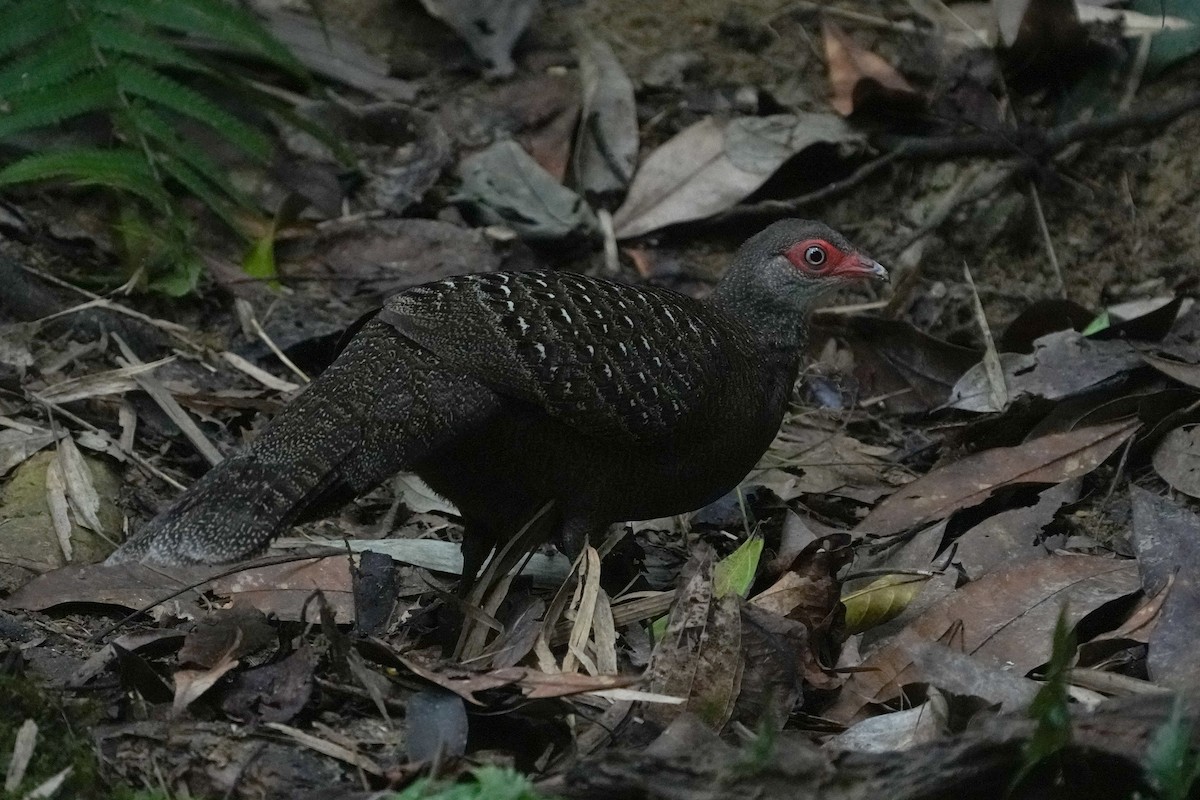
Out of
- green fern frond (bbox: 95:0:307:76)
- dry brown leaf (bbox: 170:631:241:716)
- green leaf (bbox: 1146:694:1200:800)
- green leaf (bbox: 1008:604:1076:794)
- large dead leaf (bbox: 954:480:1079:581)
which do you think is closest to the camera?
green leaf (bbox: 1146:694:1200:800)

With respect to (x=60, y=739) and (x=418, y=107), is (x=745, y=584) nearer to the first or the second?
(x=60, y=739)

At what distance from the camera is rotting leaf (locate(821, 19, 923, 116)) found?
23.8 feet

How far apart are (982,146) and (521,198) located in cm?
215

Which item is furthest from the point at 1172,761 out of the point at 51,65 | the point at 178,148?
the point at 51,65

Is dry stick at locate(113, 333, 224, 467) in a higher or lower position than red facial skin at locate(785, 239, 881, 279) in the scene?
lower

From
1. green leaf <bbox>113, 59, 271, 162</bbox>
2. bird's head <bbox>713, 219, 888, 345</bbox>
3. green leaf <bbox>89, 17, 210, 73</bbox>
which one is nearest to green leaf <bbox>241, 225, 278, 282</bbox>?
green leaf <bbox>113, 59, 271, 162</bbox>

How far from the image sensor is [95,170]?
5891 millimetres

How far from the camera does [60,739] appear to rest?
347cm

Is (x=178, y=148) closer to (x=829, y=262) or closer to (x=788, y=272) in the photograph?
(x=788, y=272)

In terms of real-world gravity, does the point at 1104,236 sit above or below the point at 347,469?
below

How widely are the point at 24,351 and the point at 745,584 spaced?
2813 millimetres

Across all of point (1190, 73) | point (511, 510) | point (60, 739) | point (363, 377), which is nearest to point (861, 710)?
point (511, 510)

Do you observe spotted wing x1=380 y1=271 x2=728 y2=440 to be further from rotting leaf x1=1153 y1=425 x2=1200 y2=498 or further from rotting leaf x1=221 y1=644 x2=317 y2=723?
rotting leaf x1=1153 y1=425 x2=1200 y2=498

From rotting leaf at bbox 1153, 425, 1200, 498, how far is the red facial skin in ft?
4.07
